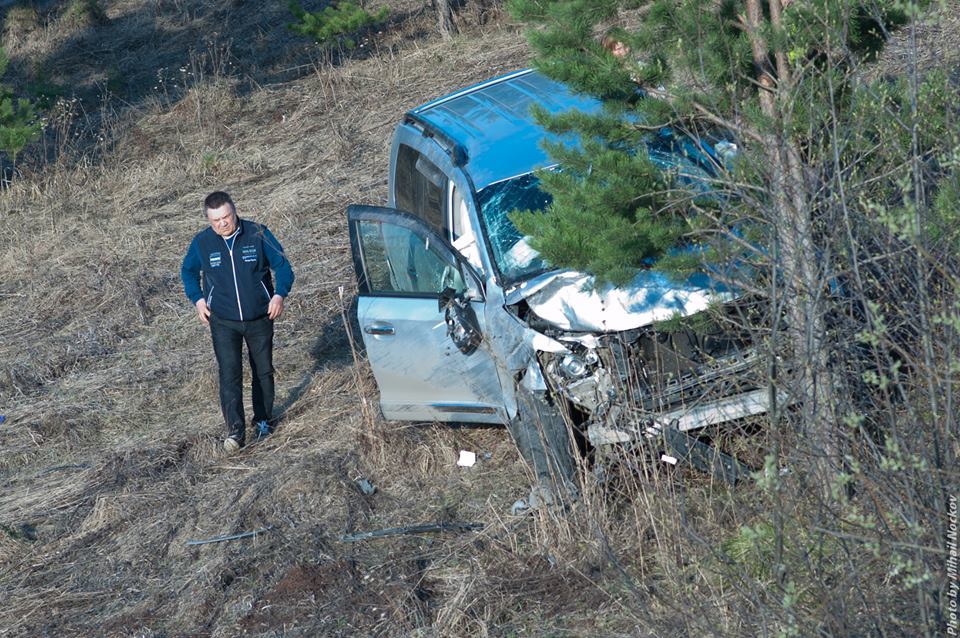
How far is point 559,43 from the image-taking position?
16.4 feet

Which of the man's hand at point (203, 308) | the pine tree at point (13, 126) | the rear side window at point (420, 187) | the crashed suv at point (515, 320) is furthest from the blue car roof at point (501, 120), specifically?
the pine tree at point (13, 126)

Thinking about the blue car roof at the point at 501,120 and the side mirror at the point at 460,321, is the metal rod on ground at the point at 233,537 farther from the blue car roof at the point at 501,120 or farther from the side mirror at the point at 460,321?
the blue car roof at the point at 501,120

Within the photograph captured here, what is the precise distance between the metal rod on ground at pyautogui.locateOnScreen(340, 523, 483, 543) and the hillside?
5 centimetres

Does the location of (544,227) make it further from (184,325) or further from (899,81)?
(184,325)

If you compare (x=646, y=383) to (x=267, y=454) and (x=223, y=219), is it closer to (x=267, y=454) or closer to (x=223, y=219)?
(x=267, y=454)

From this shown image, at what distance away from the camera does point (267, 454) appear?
7227 mm

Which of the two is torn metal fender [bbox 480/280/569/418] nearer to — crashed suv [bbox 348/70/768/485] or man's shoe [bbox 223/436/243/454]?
crashed suv [bbox 348/70/768/485]

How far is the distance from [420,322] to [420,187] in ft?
4.93

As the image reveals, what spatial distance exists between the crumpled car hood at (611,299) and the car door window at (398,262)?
86cm

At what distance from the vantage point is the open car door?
19.8 feet

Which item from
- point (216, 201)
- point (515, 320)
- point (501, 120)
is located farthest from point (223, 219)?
point (515, 320)

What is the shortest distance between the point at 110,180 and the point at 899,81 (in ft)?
35.3

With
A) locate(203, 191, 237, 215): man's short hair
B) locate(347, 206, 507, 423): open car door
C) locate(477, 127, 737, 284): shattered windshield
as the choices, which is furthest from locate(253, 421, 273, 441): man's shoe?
locate(477, 127, 737, 284): shattered windshield

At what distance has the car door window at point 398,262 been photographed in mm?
6531
